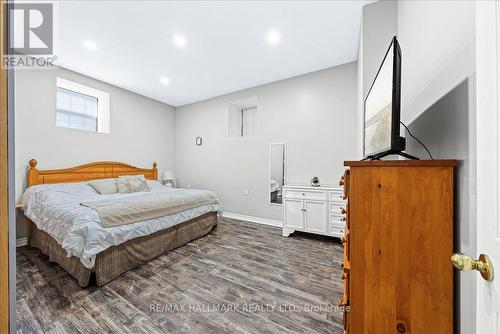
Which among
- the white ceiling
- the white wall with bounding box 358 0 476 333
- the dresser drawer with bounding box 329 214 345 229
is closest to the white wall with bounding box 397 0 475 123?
the white wall with bounding box 358 0 476 333

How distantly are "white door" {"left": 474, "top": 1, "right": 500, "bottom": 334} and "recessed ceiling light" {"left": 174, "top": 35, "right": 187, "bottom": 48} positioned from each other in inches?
109

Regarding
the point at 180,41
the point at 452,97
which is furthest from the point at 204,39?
the point at 452,97

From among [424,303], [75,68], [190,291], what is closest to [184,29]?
[75,68]

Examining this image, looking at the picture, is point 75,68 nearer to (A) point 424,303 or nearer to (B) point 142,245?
(B) point 142,245

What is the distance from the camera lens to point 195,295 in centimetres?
175

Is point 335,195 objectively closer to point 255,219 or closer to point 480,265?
point 255,219

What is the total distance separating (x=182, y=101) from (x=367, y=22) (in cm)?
408

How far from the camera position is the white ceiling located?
2.08 meters

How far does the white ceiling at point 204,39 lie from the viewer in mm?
2080

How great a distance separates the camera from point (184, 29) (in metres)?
2.38

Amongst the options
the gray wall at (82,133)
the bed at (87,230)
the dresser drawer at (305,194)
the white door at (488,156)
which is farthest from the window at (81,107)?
the white door at (488,156)

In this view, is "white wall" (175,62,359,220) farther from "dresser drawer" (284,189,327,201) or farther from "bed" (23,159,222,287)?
"bed" (23,159,222,287)

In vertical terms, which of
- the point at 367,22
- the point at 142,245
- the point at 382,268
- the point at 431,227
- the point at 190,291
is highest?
the point at 367,22

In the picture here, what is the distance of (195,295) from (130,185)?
256cm
